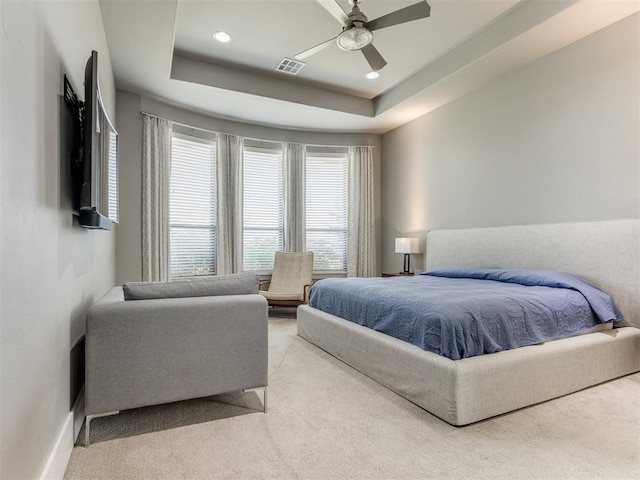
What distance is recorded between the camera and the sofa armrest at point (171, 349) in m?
1.79

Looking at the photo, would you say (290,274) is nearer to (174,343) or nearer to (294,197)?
(294,197)

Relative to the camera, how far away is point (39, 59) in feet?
4.49

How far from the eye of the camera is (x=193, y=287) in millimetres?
2111

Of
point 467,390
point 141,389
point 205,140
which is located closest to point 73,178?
point 141,389

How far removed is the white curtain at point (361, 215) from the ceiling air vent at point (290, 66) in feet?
6.44

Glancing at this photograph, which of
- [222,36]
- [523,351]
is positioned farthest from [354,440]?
[222,36]

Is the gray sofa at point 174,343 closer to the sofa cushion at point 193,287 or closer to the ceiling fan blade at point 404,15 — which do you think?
the sofa cushion at point 193,287

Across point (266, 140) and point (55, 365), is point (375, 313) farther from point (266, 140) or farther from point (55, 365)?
point (266, 140)

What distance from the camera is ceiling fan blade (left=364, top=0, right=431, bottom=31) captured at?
8.05 feet

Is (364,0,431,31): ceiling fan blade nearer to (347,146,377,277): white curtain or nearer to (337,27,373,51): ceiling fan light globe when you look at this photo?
(337,27,373,51): ceiling fan light globe

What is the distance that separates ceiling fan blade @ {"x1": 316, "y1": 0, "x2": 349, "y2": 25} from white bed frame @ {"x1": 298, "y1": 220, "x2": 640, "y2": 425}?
2306mm

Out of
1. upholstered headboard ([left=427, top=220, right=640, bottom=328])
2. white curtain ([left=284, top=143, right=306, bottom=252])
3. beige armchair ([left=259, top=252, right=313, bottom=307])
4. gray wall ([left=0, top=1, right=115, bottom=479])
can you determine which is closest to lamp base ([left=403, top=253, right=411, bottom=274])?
upholstered headboard ([left=427, top=220, right=640, bottom=328])

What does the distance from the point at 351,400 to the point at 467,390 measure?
2.41ft

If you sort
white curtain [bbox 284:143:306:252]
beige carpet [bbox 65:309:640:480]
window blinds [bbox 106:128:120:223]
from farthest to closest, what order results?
1. white curtain [bbox 284:143:306:252]
2. window blinds [bbox 106:128:120:223]
3. beige carpet [bbox 65:309:640:480]
